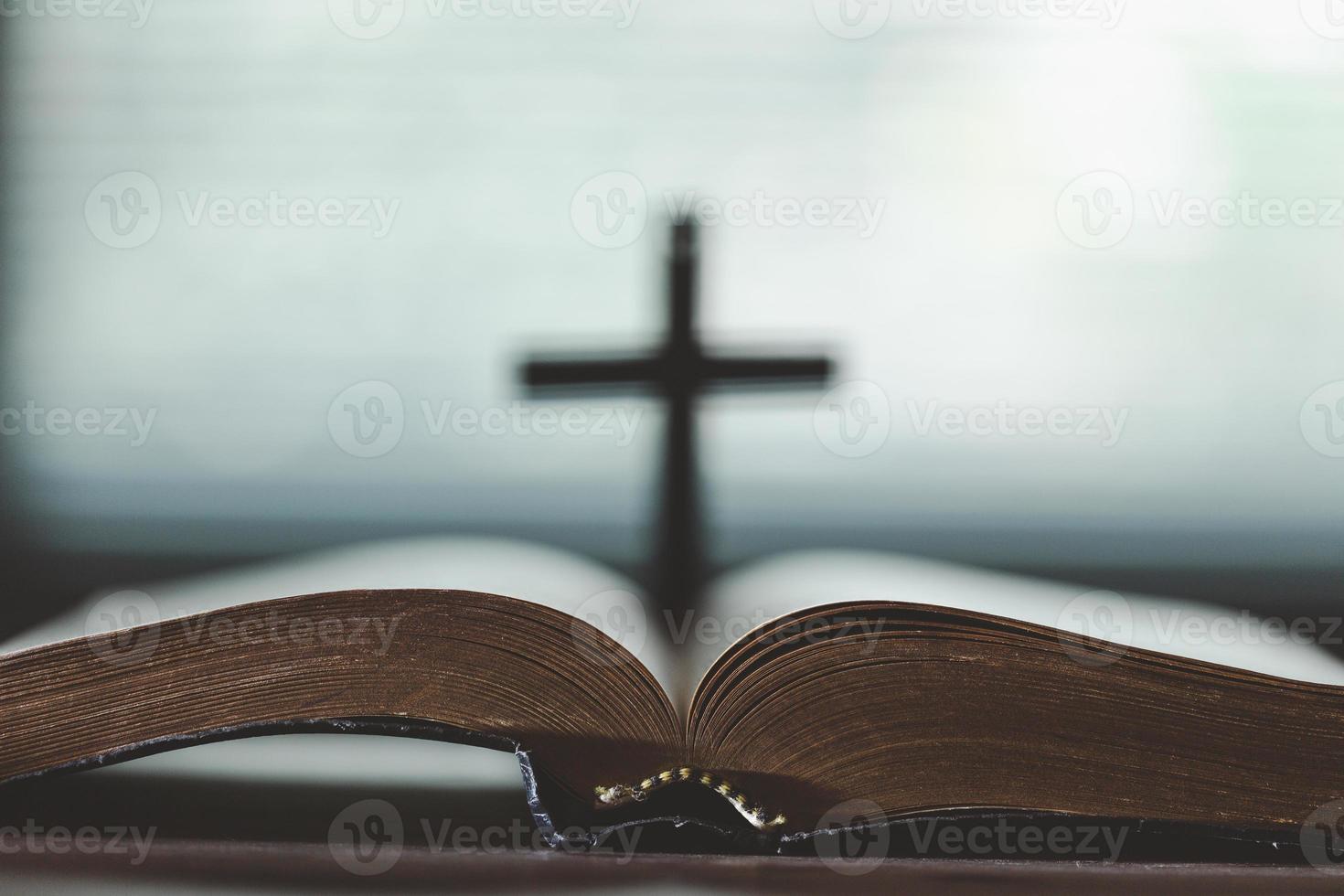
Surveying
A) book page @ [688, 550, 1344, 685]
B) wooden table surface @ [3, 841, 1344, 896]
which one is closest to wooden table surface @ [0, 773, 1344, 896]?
wooden table surface @ [3, 841, 1344, 896]

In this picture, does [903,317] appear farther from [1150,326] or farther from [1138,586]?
[1138,586]

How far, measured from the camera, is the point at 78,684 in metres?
0.78

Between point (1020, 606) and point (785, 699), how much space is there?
0.24m

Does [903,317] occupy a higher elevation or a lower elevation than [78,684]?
higher

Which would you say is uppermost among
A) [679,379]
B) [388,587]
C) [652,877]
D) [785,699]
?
[679,379]

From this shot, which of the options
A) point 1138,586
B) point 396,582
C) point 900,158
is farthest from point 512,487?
point 1138,586

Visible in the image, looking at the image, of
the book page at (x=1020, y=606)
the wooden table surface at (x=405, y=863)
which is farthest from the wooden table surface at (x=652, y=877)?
the book page at (x=1020, y=606)

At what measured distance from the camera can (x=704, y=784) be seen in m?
0.74

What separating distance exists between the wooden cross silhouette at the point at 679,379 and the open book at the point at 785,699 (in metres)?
0.08

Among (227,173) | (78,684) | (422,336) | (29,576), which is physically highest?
(227,173)

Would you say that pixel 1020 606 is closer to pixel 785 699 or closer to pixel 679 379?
pixel 785 699

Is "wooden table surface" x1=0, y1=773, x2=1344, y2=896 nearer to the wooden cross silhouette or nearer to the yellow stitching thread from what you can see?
the yellow stitching thread

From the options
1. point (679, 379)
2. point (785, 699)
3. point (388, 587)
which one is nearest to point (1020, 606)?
point (785, 699)

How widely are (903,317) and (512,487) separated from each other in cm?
41
